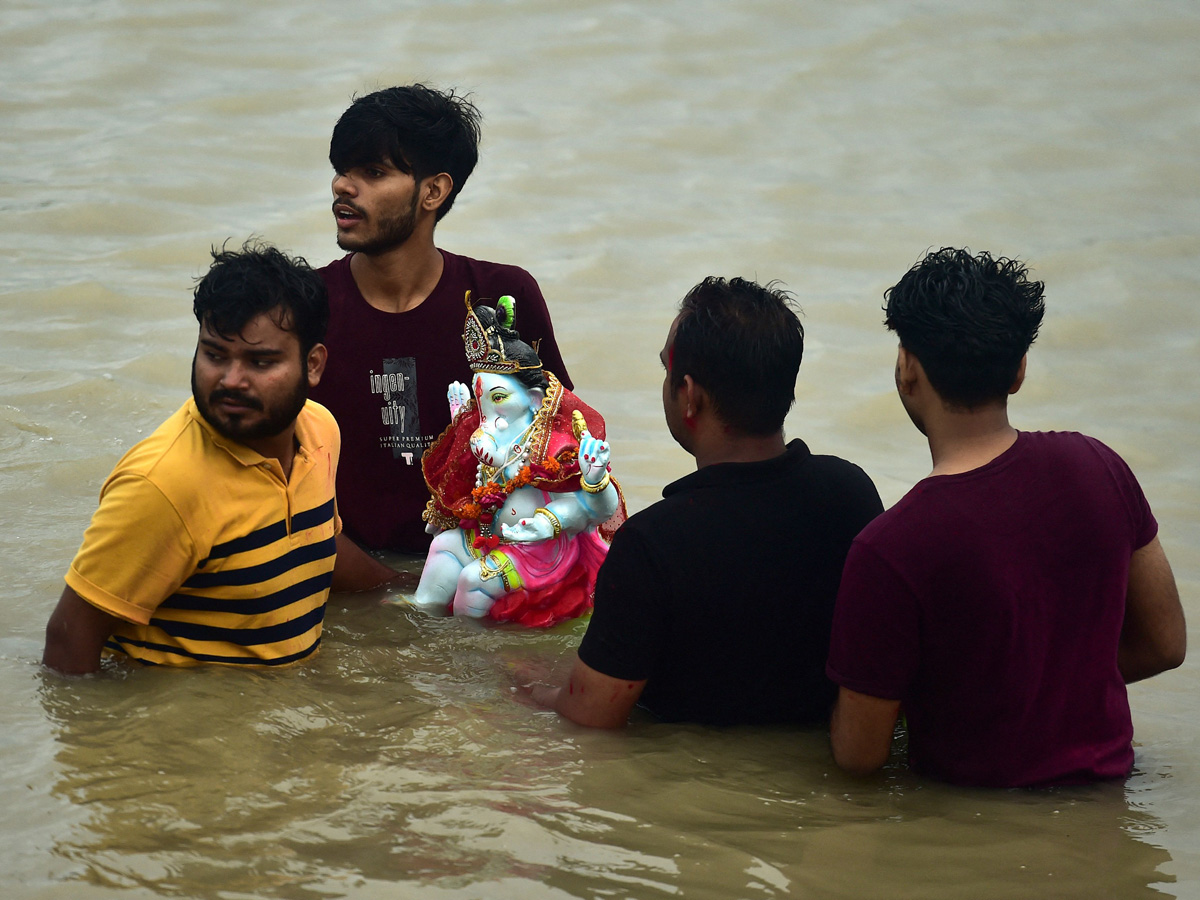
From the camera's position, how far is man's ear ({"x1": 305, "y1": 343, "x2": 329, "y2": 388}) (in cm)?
390

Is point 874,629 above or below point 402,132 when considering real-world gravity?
below

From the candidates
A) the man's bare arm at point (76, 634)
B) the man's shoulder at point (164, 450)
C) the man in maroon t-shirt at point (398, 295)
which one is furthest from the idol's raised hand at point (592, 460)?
the man's bare arm at point (76, 634)

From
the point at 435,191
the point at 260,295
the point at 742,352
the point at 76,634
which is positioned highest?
the point at 435,191

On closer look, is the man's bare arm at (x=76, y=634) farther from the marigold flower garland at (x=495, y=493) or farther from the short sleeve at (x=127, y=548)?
the marigold flower garland at (x=495, y=493)

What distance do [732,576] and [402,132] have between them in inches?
94.0

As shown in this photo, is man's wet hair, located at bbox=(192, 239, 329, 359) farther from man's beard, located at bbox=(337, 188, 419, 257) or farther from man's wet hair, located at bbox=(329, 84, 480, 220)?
man's wet hair, located at bbox=(329, 84, 480, 220)

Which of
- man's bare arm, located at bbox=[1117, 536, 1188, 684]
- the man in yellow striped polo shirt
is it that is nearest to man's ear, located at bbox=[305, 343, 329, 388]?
the man in yellow striped polo shirt

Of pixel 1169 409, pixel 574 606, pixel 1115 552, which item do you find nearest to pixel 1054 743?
pixel 1115 552

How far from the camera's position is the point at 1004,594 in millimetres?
3205

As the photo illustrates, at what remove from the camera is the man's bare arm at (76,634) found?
3611mm

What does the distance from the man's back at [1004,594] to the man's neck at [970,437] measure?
0.04 m

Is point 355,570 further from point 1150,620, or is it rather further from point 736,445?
point 1150,620

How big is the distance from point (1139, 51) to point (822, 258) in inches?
217

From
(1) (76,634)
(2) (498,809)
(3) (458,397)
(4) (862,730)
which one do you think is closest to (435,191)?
(3) (458,397)
